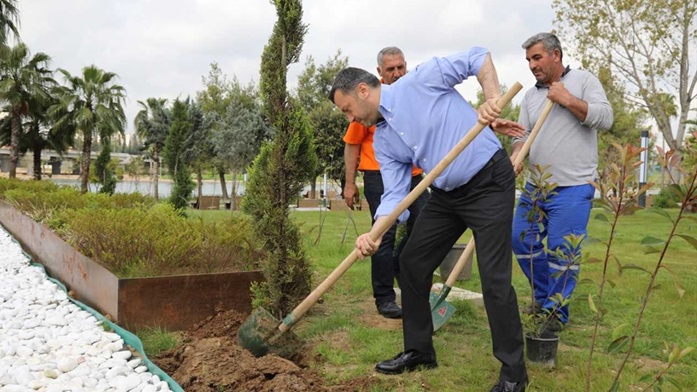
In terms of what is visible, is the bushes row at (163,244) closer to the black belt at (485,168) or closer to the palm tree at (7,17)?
the black belt at (485,168)

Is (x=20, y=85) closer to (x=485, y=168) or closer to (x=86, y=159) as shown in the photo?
(x=86, y=159)

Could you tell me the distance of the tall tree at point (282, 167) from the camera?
409 centimetres

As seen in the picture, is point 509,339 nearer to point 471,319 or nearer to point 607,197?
point 607,197

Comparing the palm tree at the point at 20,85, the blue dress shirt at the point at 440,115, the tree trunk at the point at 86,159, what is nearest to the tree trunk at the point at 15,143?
the palm tree at the point at 20,85

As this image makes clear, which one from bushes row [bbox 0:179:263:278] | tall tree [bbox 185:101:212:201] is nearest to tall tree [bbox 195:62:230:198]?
tall tree [bbox 185:101:212:201]

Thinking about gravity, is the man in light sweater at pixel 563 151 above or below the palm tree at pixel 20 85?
below

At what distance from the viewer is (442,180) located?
3.10m

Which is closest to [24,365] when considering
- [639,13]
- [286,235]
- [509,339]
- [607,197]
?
[286,235]

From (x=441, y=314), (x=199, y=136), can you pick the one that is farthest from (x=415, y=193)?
(x=199, y=136)

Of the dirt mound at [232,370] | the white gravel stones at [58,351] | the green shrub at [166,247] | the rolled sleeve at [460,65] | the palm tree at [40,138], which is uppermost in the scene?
the palm tree at [40,138]

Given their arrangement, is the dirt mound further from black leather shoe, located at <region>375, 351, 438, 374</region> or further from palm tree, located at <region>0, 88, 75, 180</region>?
palm tree, located at <region>0, 88, 75, 180</region>

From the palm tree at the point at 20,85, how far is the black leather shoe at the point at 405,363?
37.9 meters

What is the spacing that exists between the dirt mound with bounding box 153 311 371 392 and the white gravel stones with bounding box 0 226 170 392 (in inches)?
6.0

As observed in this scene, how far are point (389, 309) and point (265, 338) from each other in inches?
50.2
